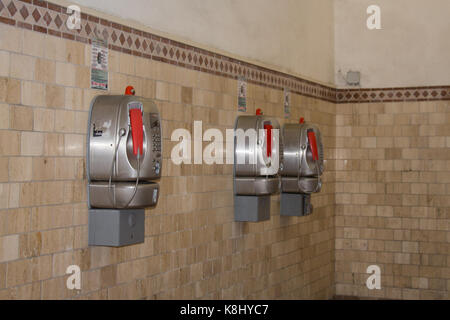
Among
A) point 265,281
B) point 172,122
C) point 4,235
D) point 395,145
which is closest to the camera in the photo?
point 4,235

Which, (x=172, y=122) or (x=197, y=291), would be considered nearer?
(x=172, y=122)

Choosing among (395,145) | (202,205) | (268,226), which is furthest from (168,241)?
(395,145)

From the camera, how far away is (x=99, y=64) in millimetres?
3639

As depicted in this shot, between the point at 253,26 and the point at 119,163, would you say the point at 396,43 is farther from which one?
the point at 119,163

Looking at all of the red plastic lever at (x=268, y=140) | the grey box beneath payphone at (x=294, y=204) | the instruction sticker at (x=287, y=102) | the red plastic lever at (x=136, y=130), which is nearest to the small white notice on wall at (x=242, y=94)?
the red plastic lever at (x=268, y=140)

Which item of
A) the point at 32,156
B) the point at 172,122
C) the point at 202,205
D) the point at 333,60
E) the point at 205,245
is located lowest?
the point at 205,245

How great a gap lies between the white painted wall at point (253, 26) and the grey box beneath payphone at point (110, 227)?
1174 millimetres

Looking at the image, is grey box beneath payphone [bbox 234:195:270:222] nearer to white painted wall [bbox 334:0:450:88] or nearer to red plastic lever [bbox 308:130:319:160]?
red plastic lever [bbox 308:130:319:160]

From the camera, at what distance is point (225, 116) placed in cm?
504

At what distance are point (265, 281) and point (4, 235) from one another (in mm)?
3185

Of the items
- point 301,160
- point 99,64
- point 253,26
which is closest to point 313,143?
point 301,160

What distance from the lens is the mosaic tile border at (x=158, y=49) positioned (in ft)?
10.3

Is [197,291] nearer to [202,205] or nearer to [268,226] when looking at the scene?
[202,205]

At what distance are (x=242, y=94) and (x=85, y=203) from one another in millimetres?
2167
